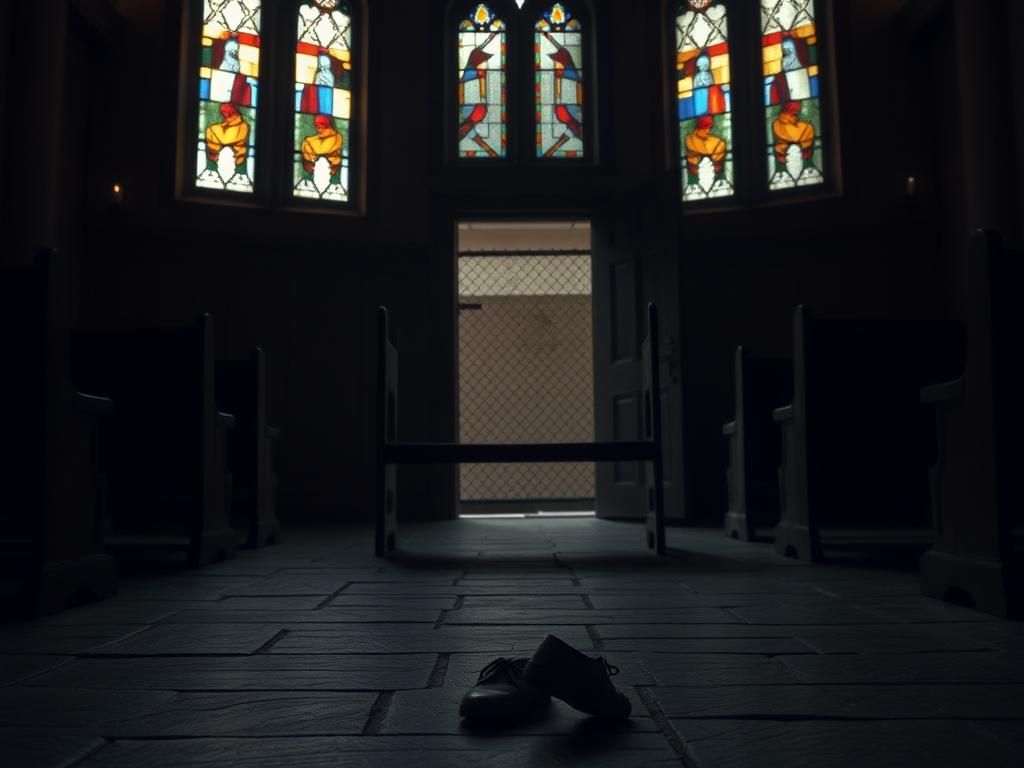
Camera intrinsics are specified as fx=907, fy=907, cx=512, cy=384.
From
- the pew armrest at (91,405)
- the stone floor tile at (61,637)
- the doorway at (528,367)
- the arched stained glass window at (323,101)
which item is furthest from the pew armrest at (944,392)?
the doorway at (528,367)

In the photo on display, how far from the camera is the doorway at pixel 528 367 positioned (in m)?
10.2

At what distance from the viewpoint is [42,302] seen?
2.46 metres

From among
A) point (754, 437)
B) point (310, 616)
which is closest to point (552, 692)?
point (310, 616)

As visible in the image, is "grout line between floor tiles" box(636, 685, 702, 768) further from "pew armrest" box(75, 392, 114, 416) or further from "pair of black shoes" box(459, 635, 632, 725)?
"pew armrest" box(75, 392, 114, 416)

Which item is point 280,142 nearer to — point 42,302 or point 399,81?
point 399,81

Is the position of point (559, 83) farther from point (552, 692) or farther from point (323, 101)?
point (552, 692)

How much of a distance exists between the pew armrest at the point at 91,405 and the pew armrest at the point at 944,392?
240 centimetres

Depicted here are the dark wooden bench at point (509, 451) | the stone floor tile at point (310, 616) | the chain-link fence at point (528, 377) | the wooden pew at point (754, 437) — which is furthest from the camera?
the chain-link fence at point (528, 377)

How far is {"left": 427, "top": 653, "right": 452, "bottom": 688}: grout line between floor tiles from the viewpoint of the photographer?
154cm

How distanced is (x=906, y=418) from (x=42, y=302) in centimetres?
318

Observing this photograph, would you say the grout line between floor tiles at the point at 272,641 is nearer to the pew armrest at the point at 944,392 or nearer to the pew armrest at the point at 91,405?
the pew armrest at the point at 91,405

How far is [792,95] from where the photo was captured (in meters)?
7.38

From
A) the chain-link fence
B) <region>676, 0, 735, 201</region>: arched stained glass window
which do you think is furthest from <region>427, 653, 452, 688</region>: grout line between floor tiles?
the chain-link fence

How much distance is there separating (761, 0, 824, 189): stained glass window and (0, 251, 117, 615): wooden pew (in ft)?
20.0
